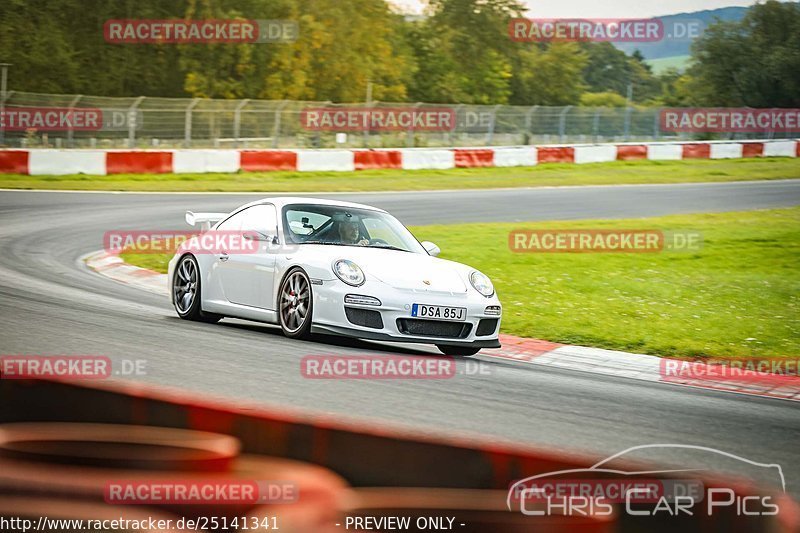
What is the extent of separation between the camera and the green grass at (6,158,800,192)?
24.7 metres

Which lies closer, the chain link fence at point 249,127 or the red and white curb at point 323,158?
the red and white curb at point 323,158

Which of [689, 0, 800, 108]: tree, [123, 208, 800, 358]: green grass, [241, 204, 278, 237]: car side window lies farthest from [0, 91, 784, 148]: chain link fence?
[689, 0, 800, 108]: tree

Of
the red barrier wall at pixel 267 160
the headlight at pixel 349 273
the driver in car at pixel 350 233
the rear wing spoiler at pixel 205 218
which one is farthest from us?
the red barrier wall at pixel 267 160

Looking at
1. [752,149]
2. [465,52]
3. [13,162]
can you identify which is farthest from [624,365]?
[465,52]

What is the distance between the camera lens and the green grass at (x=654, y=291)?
10906 millimetres

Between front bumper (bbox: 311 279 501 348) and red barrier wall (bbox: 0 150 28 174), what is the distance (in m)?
17.7

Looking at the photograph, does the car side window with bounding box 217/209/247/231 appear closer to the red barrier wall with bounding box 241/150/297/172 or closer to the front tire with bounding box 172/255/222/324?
the front tire with bounding box 172/255/222/324

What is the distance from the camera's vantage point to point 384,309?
848 cm

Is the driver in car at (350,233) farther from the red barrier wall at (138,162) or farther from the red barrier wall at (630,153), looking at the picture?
the red barrier wall at (630,153)

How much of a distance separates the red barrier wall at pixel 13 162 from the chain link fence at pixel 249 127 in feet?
10.6

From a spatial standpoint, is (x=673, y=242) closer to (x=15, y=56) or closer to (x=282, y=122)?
(x=282, y=122)

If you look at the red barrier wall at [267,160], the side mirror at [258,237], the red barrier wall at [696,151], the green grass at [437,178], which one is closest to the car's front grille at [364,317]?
the side mirror at [258,237]

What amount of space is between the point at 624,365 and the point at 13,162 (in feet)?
60.4

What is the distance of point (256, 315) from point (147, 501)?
5889mm
